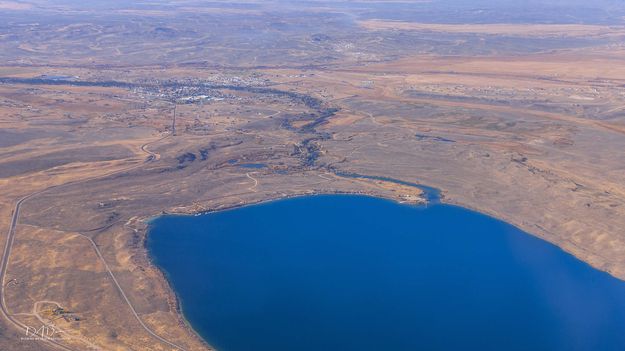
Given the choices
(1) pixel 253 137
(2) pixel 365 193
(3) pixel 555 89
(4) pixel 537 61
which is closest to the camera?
(2) pixel 365 193

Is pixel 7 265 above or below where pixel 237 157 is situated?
below

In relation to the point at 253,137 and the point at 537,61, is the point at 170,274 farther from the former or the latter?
the point at 537,61

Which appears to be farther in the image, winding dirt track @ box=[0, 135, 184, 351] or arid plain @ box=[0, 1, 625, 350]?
arid plain @ box=[0, 1, 625, 350]

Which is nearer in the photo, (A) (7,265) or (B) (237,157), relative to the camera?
(A) (7,265)

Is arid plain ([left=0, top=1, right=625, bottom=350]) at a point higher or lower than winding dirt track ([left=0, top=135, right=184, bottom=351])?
higher

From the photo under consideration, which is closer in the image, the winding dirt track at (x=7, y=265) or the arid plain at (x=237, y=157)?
the winding dirt track at (x=7, y=265)

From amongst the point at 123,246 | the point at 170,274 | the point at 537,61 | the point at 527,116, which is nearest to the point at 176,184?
the point at 123,246

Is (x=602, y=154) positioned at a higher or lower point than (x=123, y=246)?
higher

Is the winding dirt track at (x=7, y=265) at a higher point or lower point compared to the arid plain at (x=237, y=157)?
lower
